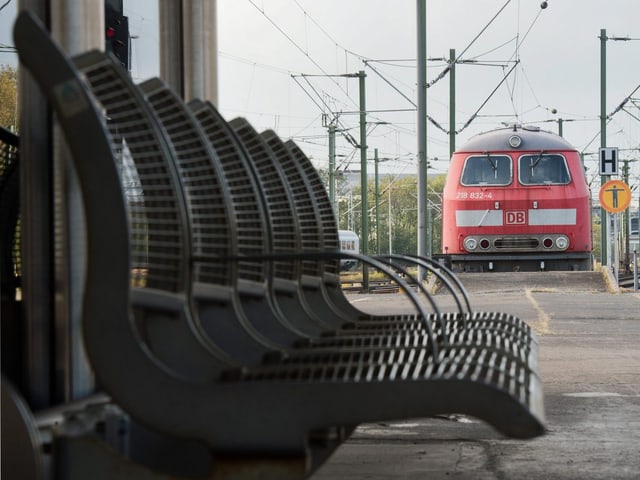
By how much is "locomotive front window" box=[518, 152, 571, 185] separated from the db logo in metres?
0.62

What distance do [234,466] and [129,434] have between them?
0.42 metres

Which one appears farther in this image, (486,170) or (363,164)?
(363,164)

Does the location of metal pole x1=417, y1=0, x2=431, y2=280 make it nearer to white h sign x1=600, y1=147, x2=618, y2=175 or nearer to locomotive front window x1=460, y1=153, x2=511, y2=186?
locomotive front window x1=460, y1=153, x2=511, y2=186

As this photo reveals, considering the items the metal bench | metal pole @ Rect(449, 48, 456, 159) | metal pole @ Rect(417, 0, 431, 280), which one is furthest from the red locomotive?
the metal bench

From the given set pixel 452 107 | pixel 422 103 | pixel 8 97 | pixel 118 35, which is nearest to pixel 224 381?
pixel 8 97

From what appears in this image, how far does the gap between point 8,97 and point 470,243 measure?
19.5 metres

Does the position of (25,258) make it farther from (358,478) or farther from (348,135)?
(348,135)

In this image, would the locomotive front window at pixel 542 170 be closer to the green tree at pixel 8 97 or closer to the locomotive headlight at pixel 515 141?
the locomotive headlight at pixel 515 141

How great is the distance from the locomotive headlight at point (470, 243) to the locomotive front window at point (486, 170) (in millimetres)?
1106

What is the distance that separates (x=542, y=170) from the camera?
2522 centimetres

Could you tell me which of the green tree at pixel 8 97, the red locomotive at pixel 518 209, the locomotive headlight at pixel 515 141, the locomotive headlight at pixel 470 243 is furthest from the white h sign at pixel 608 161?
the green tree at pixel 8 97

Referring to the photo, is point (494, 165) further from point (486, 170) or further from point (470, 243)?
point (470, 243)

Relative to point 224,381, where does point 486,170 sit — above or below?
above

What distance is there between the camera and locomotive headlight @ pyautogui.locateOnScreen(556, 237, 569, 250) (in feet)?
81.1
